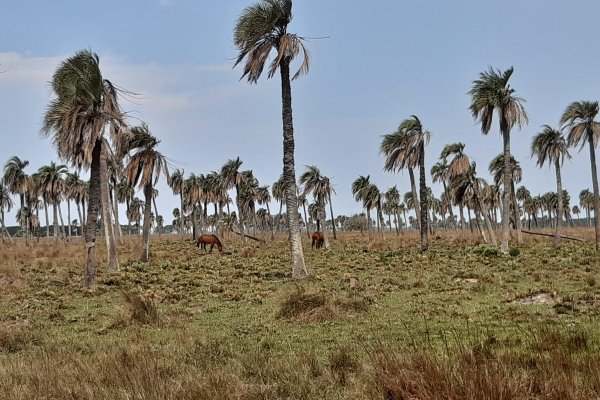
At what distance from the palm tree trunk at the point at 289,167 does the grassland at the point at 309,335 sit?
1.63 metres

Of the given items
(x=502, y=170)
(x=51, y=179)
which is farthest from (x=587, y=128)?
(x=51, y=179)

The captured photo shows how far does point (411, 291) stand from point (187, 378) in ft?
36.1

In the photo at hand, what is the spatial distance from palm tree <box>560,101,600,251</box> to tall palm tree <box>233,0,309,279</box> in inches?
876

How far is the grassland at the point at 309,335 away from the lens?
5.62m

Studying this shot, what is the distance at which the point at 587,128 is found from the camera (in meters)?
34.3

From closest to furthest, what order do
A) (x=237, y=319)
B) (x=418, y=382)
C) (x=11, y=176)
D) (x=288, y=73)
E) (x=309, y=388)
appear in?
(x=418, y=382) < (x=309, y=388) < (x=237, y=319) < (x=288, y=73) < (x=11, y=176)

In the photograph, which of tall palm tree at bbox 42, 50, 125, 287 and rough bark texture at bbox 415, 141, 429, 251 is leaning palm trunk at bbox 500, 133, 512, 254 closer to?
rough bark texture at bbox 415, 141, 429, 251

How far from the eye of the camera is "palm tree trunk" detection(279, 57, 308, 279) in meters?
21.4

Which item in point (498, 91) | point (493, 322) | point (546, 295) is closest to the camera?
point (493, 322)

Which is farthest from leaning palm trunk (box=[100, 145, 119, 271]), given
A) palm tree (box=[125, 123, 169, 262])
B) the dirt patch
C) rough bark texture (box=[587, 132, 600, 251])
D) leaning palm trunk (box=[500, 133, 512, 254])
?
rough bark texture (box=[587, 132, 600, 251])

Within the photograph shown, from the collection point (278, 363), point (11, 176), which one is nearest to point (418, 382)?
point (278, 363)

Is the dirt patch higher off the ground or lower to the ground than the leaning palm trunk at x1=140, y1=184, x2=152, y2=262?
lower

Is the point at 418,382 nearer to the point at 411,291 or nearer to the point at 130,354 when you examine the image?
the point at 130,354

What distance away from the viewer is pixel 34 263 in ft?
90.8
